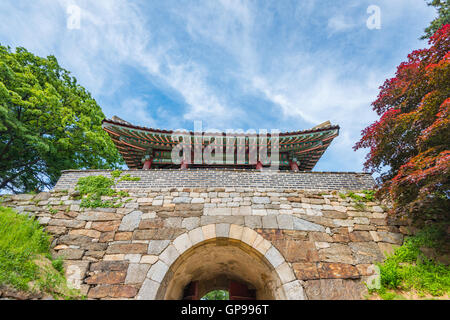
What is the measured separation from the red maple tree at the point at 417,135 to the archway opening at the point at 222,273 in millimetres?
2891

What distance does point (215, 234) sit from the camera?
395 centimetres

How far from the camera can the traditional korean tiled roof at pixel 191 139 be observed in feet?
20.9

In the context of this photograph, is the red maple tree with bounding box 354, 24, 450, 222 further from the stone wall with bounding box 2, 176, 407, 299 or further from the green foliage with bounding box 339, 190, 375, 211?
the stone wall with bounding box 2, 176, 407, 299

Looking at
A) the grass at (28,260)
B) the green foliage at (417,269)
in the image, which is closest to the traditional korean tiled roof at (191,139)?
the grass at (28,260)

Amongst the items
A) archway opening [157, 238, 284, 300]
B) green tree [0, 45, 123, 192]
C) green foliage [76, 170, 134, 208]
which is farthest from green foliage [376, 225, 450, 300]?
green tree [0, 45, 123, 192]

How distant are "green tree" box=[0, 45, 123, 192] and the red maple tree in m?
10.2

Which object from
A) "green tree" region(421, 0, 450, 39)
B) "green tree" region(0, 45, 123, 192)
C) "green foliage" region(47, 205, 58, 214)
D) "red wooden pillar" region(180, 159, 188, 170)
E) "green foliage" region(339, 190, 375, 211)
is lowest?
"green foliage" region(47, 205, 58, 214)

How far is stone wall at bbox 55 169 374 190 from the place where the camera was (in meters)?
4.86

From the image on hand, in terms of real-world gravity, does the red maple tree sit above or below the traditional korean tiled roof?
below

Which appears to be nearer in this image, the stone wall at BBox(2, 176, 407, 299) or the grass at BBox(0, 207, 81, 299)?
the grass at BBox(0, 207, 81, 299)

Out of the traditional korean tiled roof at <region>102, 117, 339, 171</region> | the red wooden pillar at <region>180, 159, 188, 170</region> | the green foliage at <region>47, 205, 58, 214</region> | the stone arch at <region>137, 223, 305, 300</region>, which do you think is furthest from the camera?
the red wooden pillar at <region>180, 159, 188, 170</region>
